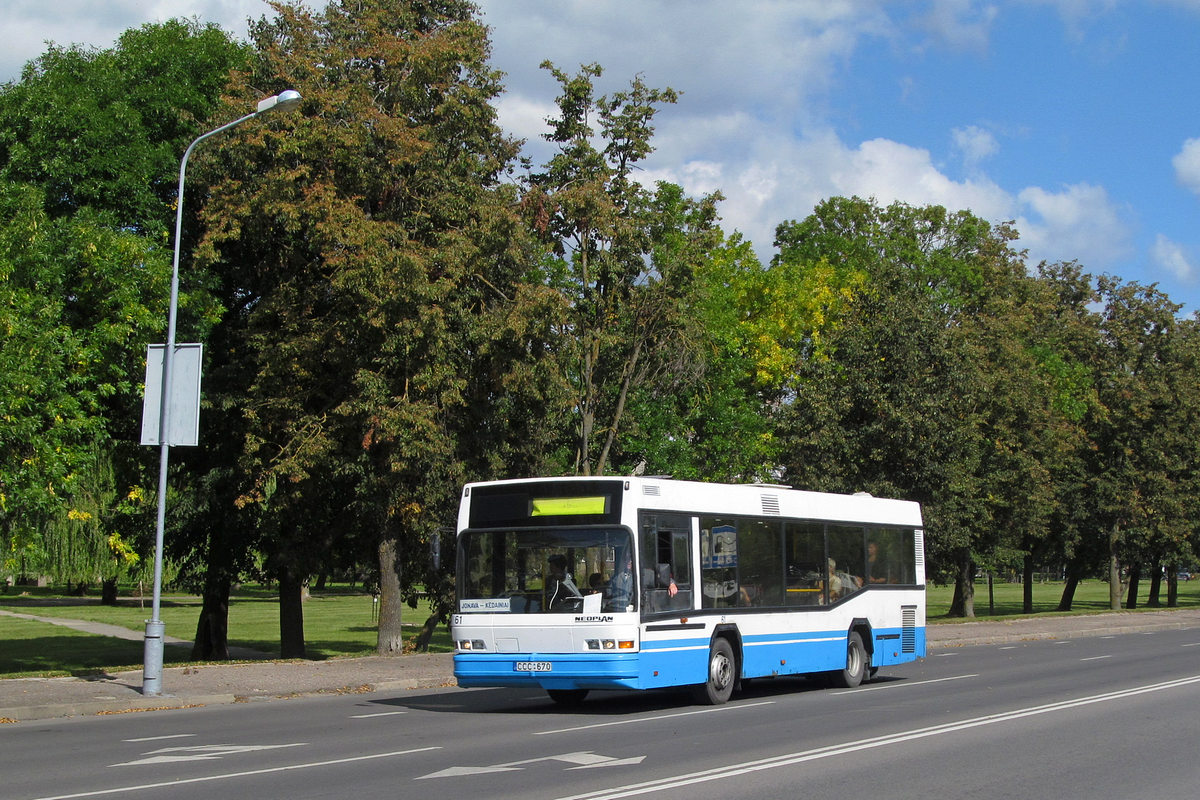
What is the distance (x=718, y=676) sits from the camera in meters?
16.2

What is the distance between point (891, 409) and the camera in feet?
114

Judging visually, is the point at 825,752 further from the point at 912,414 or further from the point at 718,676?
the point at 912,414

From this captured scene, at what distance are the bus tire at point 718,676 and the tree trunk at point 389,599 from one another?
39.7ft

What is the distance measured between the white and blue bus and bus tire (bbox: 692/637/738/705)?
0.02m

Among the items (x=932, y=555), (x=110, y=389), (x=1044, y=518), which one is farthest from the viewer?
(x=1044, y=518)

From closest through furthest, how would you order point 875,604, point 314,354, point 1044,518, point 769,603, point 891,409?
point 769,603 < point 875,604 < point 314,354 < point 891,409 < point 1044,518

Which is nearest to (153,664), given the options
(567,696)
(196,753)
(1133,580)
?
(567,696)

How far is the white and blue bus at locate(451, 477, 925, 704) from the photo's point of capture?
1475cm

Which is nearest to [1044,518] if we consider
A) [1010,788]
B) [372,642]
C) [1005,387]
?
[1005,387]

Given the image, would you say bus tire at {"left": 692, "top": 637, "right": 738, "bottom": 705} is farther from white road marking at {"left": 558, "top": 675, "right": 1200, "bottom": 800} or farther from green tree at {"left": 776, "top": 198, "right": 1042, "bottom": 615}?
green tree at {"left": 776, "top": 198, "right": 1042, "bottom": 615}

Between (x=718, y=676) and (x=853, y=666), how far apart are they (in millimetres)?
3978

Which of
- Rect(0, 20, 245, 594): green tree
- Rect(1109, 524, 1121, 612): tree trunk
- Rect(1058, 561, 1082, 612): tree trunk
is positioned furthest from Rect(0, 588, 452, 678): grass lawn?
Rect(1058, 561, 1082, 612): tree trunk

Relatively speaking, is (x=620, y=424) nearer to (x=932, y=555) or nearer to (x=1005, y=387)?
(x=932, y=555)

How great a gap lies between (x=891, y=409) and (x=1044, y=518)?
822 inches
